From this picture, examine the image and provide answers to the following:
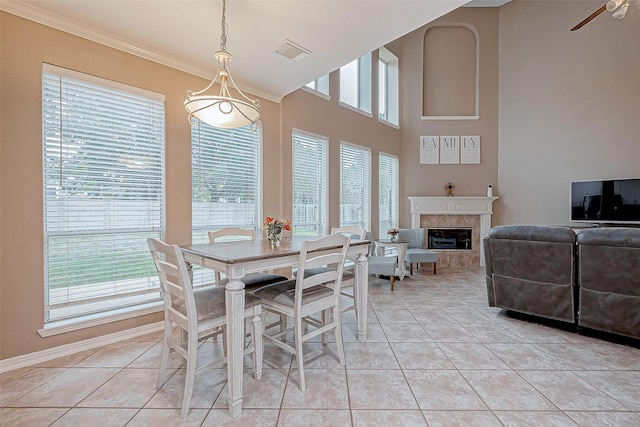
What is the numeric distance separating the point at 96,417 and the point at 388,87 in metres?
6.79

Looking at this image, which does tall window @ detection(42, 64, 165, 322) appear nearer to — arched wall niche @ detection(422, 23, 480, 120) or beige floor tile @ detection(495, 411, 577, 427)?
beige floor tile @ detection(495, 411, 577, 427)

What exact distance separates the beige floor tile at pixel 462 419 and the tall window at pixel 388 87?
214 inches

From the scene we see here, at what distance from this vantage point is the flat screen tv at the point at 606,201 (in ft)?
15.0

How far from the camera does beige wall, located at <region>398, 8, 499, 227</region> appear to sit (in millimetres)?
6160

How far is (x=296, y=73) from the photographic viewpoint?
10.6 feet

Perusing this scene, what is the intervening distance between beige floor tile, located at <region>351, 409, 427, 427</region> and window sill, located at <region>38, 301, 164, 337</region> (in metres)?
2.13

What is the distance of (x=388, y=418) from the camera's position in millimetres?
1607

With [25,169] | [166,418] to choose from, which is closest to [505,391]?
[166,418]

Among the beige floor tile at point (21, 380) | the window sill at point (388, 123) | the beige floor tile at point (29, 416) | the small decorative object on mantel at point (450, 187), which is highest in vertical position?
→ the window sill at point (388, 123)

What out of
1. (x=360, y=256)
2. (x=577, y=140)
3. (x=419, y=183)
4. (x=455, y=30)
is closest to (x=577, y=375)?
(x=360, y=256)

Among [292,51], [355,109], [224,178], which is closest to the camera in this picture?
[292,51]

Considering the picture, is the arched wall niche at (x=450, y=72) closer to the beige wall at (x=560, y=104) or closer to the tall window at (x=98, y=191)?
the beige wall at (x=560, y=104)

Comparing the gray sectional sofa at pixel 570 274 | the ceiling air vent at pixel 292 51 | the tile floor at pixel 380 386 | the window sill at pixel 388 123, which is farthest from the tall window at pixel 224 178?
the window sill at pixel 388 123

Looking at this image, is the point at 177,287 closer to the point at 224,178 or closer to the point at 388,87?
the point at 224,178
